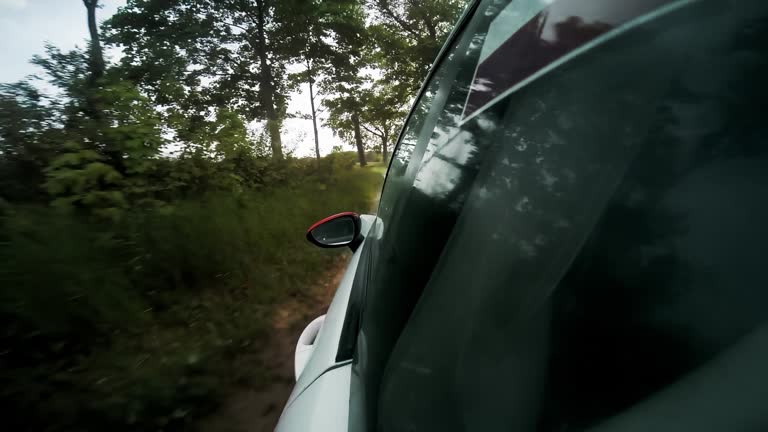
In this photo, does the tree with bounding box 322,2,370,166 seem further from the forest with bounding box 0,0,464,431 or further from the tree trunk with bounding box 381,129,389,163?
the forest with bounding box 0,0,464,431

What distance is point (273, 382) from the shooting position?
3.32 meters

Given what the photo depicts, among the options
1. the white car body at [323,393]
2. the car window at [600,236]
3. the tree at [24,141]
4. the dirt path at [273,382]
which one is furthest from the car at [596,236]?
the tree at [24,141]

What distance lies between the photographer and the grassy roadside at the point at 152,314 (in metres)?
2.56

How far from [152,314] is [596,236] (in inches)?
172

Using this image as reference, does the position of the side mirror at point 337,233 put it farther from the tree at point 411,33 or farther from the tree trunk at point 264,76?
the tree at point 411,33

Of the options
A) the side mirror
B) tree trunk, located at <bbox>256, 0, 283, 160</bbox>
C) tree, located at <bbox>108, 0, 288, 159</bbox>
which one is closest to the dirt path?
the side mirror

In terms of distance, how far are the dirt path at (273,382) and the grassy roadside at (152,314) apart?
0.11m

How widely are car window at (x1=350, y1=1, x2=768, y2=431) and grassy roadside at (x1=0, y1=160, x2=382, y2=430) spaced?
2.92 metres

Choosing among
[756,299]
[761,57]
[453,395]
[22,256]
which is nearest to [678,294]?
[756,299]

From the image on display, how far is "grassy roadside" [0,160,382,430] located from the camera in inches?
101

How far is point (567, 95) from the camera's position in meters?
0.55

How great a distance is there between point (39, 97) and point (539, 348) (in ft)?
17.6

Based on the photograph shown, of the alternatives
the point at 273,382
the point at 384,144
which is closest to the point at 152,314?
the point at 273,382

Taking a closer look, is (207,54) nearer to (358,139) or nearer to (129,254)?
(358,139)
